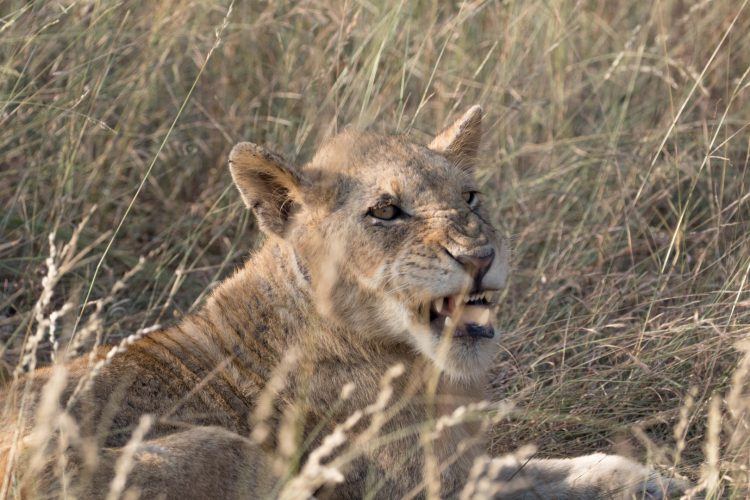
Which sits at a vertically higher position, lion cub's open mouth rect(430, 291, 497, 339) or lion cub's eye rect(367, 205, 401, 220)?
lion cub's eye rect(367, 205, 401, 220)

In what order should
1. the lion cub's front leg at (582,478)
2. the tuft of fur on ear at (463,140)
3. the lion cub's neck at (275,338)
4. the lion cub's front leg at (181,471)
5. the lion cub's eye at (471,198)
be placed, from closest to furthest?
the lion cub's front leg at (181,471) < the lion cub's neck at (275,338) < the lion cub's front leg at (582,478) < the lion cub's eye at (471,198) < the tuft of fur on ear at (463,140)

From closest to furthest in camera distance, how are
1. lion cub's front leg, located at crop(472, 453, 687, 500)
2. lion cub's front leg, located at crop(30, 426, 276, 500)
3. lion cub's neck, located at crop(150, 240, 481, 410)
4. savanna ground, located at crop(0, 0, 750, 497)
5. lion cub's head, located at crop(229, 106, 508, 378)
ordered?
lion cub's front leg, located at crop(30, 426, 276, 500) < lion cub's head, located at crop(229, 106, 508, 378) < lion cub's neck, located at crop(150, 240, 481, 410) < lion cub's front leg, located at crop(472, 453, 687, 500) < savanna ground, located at crop(0, 0, 750, 497)

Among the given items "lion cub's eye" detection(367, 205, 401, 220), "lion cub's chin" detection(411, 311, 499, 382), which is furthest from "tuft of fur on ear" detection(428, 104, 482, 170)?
"lion cub's chin" detection(411, 311, 499, 382)

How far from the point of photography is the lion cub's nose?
4129 millimetres

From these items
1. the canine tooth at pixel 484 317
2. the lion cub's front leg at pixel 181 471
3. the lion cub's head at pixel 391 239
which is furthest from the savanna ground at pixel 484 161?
the lion cub's front leg at pixel 181 471

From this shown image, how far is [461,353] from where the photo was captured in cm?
426

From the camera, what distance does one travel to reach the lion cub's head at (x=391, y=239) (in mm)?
4184

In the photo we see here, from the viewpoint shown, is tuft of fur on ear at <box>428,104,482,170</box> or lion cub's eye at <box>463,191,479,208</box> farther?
tuft of fur on ear at <box>428,104,482,170</box>

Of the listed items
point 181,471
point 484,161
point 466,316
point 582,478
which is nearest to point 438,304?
point 466,316

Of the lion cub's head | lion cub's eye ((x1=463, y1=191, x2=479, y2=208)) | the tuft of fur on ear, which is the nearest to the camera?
the lion cub's head

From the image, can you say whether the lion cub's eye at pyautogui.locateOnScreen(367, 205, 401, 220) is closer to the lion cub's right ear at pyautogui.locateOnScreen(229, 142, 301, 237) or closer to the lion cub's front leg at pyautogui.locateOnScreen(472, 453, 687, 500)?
the lion cub's right ear at pyautogui.locateOnScreen(229, 142, 301, 237)

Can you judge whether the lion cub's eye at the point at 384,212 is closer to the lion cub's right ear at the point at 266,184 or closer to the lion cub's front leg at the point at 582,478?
the lion cub's right ear at the point at 266,184

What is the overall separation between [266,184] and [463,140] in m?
0.97

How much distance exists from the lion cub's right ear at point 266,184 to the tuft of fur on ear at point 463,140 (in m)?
0.73
